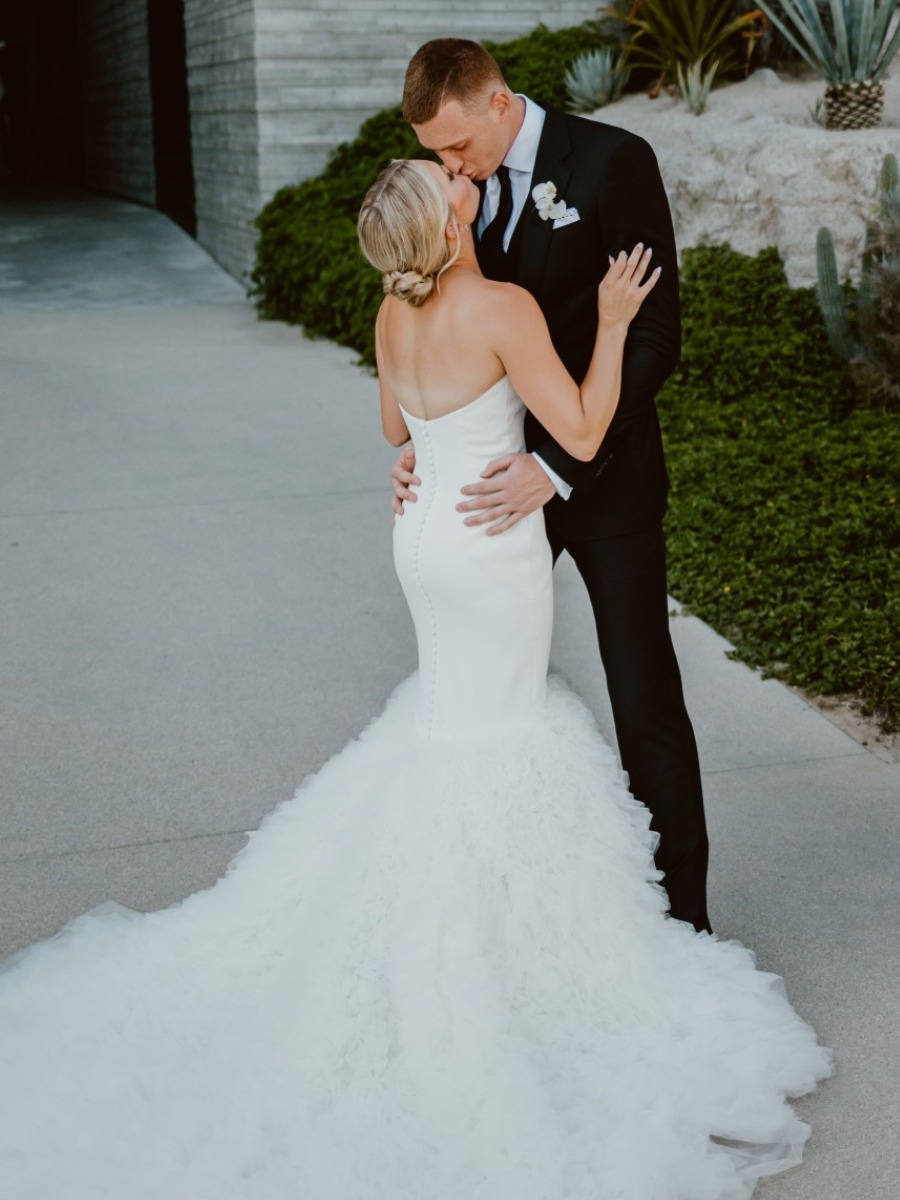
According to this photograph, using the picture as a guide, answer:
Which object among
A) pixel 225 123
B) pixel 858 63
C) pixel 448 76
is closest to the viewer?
pixel 448 76

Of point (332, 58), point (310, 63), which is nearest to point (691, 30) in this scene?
point (332, 58)

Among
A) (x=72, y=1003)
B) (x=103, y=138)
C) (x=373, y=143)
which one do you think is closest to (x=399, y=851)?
(x=72, y=1003)

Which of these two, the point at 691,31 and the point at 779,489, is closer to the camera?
the point at 779,489

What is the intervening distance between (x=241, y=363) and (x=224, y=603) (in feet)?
15.4

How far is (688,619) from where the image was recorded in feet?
17.6

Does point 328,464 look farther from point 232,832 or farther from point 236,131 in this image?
point 236,131

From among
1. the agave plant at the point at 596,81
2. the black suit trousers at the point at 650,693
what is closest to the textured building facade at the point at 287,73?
the agave plant at the point at 596,81

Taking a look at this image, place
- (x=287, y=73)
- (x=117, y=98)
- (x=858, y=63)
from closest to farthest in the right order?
(x=858, y=63), (x=287, y=73), (x=117, y=98)

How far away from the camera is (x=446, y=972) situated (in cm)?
248

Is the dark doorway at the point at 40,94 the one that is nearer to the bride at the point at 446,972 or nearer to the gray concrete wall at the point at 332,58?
the gray concrete wall at the point at 332,58

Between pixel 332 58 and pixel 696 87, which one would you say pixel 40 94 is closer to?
pixel 332 58

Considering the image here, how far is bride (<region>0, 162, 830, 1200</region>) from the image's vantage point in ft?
7.73

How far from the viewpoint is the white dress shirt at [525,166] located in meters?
2.70

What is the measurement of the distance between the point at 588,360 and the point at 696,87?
7.83 meters
